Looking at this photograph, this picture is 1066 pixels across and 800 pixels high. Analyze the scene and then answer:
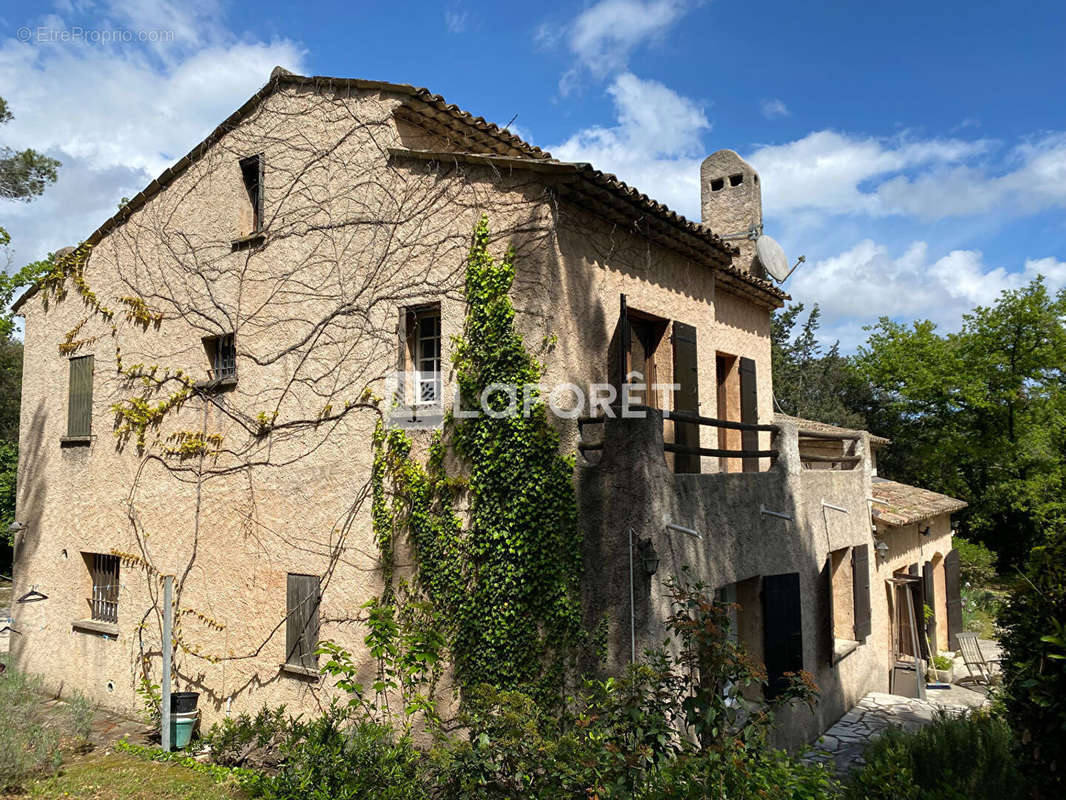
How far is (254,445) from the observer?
1045 cm

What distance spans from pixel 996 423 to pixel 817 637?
23274 millimetres

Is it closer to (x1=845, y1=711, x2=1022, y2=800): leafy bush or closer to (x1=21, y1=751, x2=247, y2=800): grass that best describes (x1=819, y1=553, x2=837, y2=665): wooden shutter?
(x1=845, y1=711, x2=1022, y2=800): leafy bush

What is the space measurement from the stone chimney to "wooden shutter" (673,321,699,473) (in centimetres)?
484

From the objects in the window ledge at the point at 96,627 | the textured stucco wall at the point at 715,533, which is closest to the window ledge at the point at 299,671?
the textured stucco wall at the point at 715,533

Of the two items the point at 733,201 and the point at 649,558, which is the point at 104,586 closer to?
the point at 649,558

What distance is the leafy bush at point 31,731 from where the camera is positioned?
8.58 meters

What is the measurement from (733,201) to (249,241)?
9.42 metres

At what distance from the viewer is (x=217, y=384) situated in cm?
1098

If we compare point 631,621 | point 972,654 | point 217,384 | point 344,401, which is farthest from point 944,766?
point 972,654

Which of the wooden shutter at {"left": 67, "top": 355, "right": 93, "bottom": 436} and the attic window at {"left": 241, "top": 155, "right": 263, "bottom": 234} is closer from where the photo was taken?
the attic window at {"left": 241, "top": 155, "right": 263, "bottom": 234}


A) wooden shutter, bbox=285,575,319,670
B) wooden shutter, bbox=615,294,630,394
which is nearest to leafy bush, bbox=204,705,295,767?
wooden shutter, bbox=285,575,319,670

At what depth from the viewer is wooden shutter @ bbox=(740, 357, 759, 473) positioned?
12.1 metres

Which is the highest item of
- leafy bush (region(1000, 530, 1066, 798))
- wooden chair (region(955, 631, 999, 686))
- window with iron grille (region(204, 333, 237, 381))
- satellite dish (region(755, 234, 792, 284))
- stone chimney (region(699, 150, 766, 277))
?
stone chimney (region(699, 150, 766, 277))

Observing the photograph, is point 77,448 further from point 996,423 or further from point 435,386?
point 996,423
